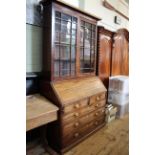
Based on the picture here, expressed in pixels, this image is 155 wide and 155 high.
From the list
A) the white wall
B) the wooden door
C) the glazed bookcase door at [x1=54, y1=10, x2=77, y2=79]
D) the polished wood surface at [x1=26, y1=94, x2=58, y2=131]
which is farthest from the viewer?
the wooden door

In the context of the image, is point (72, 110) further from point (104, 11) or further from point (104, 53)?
point (104, 11)

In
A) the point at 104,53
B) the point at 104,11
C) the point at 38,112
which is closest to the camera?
the point at 38,112

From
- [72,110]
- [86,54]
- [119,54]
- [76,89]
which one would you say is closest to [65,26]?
[86,54]

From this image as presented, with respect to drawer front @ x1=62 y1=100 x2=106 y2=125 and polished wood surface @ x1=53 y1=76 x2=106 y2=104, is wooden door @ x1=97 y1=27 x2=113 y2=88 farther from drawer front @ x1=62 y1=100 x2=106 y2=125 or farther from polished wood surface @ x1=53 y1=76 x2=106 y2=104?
drawer front @ x1=62 y1=100 x2=106 y2=125

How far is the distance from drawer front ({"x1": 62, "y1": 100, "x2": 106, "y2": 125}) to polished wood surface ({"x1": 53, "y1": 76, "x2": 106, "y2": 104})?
16cm

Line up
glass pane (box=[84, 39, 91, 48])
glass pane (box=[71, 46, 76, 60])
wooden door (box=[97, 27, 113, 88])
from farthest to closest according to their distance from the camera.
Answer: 1. wooden door (box=[97, 27, 113, 88])
2. glass pane (box=[84, 39, 91, 48])
3. glass pane (box=[71, 46, 76, 60])

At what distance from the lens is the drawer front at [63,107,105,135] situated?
6.68 feet

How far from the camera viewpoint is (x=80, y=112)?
2219 millimetres

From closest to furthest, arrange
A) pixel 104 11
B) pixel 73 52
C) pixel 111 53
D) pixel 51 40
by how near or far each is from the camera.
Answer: pixel 51 40
pixel 73 52
pixel 104 11
pixel 111 53

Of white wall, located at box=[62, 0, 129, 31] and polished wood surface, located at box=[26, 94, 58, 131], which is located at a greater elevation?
white wall, located at box=[62, 0, 129, 31]

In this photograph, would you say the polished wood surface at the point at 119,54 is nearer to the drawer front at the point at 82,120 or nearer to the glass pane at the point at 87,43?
the glass pane at the point at 87,43

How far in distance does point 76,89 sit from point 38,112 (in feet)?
2.25

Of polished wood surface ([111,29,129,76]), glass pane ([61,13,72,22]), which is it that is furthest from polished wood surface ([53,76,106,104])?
polished wood surface ([111,29,129,76])
